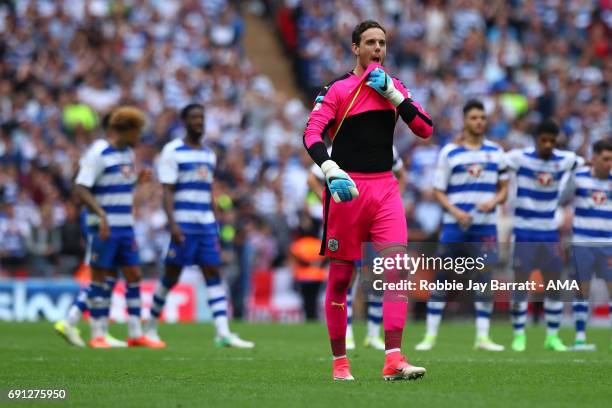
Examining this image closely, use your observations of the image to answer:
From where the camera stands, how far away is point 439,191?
15.4 m

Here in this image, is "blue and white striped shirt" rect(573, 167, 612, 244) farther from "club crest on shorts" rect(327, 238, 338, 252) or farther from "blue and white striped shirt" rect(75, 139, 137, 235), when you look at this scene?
"club crest on shorts" rect(327, 238, 338, 252)

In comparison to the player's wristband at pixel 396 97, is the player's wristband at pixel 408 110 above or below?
below

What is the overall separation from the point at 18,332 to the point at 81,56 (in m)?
10.6

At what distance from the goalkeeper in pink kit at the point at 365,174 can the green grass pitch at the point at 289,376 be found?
465 mm

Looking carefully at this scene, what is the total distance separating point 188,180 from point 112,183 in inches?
35.3

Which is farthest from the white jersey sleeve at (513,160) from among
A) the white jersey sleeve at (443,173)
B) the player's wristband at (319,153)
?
the player's wristband at (319,153)

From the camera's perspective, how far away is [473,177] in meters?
15.2

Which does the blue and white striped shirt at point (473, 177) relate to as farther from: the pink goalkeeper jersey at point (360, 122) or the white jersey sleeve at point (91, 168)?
the pink goalkeeper jersey at point (360, 122)

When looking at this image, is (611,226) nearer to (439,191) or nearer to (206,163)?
(439,191)

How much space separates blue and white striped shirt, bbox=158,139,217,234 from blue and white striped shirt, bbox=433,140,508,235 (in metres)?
2.81

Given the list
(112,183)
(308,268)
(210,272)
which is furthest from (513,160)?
(308,268)

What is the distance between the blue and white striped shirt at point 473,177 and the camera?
15242mm

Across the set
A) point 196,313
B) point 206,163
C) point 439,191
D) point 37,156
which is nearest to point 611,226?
point 439,191

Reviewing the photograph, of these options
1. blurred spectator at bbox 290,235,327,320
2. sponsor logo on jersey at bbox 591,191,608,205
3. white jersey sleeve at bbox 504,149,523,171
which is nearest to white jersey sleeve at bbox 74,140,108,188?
white jersey sleeve at bbox 504,149,523,171
